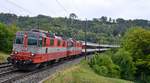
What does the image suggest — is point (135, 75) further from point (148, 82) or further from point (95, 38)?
point (95, 38)

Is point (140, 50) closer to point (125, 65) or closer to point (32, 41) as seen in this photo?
point (125, 65)

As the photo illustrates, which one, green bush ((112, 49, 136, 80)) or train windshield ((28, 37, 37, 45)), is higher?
train windshield ((28, 37, 37, 45))

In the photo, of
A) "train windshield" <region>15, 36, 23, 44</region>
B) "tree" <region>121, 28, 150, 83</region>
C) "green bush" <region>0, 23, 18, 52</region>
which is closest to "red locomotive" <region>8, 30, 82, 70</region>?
"train windshield" <region>15, 36, 23, 44</region>

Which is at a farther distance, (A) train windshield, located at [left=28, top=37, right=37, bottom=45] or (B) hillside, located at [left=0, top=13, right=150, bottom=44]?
(B) hillside, located at [left=0, top=13, right=150, bottom=44]

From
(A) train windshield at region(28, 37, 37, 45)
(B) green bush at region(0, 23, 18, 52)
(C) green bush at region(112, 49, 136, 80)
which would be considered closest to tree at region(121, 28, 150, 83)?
(C) green bush at region(112, 49, 136, 80)

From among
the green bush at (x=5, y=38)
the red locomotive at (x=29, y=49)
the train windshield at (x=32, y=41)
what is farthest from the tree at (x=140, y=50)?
the train windshield at (x=32, y=41)

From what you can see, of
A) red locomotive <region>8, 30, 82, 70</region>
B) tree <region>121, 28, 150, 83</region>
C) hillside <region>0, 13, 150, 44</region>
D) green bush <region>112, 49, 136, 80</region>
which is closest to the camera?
red locomotive <region>8, 30, 82, 70</region>

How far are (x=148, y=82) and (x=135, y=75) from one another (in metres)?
Answer: 4.33

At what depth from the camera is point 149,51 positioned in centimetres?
7450

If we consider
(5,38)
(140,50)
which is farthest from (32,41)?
(140,50)

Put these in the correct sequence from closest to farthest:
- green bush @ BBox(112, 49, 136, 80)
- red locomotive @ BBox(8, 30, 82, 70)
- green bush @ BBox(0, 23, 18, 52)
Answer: red locomotive @ BBox(8, 30, 82, 70) < green bush @ BBox(112, 49, 136, 80) < green bush @ BBox(0, 23, 18, 52)

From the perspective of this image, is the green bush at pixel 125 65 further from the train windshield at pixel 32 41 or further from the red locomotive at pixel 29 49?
the train windshield at pixel 32 41

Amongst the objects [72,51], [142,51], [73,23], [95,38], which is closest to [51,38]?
[72,51]

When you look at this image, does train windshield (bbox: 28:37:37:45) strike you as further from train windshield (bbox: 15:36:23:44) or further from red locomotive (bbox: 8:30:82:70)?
train windshield (bbox: 15:36:23:44)
